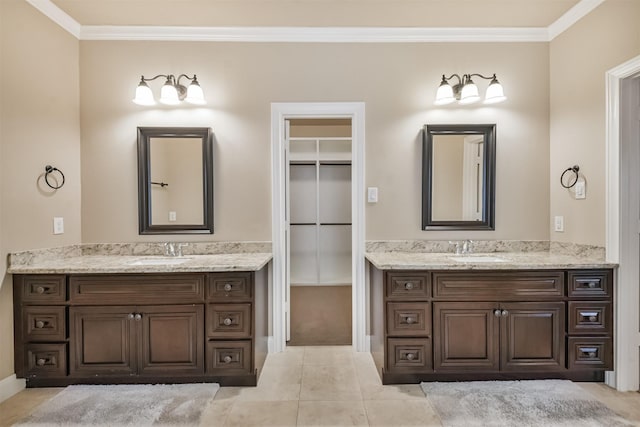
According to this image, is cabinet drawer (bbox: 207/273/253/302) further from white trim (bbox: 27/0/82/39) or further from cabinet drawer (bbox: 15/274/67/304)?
white trim (bbox: 27/0/82/39)

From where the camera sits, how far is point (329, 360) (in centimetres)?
277

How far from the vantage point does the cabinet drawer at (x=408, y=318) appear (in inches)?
91.3

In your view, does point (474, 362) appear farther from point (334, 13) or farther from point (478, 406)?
point (334, 13)

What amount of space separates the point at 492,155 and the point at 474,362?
160 cm

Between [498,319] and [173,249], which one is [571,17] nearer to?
[498,319]

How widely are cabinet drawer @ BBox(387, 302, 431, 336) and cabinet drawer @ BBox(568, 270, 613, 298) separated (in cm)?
97

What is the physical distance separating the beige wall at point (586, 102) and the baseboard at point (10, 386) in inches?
157

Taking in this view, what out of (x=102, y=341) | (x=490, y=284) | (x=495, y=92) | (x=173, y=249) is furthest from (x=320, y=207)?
(x=102, y=341)

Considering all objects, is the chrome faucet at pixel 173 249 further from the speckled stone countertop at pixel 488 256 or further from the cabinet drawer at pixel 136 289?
the speckled stone countertop at pixel 488 256

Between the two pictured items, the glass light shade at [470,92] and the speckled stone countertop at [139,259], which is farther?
the glass light shade at [470,92]

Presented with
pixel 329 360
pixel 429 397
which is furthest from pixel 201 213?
pixel 429 397

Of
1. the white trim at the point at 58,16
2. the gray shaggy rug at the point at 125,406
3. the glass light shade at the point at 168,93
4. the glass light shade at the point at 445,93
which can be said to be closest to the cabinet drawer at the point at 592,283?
the glass light shade at the point at 445,93

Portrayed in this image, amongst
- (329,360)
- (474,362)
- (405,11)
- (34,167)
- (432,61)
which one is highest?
(405,11)

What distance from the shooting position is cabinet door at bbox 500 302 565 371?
2.32 meters
